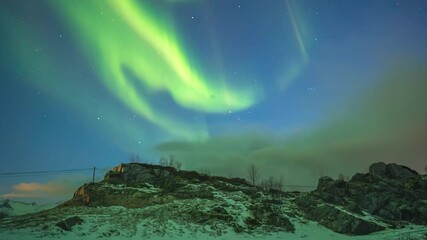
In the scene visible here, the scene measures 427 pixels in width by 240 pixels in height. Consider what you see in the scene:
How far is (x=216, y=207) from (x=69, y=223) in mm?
18416

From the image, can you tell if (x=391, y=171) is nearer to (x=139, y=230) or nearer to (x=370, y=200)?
(x=370, y=200)

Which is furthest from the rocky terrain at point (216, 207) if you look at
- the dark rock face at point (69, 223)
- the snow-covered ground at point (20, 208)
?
the snow-covered ground at point (20, 208)

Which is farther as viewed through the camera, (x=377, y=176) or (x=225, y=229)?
(x=377, y=176)

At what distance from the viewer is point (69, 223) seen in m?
36.8

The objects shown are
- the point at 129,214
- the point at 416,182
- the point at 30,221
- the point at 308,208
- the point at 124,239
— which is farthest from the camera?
the point at 416,182

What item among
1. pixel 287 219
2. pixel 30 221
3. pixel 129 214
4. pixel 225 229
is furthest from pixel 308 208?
pixel 30 221

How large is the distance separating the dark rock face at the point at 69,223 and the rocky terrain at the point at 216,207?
9 centimetres

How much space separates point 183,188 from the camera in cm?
5941

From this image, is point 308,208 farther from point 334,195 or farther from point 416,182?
point 416,182

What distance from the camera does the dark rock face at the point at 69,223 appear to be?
36.0 meters

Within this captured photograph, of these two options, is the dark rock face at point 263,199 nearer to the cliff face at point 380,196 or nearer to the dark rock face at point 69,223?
the cliff face at point 380,196

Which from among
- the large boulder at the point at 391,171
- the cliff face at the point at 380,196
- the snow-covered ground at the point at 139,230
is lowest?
the snow-covered ground at the point at 139,230

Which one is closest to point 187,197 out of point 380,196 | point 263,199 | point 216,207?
point 216,207

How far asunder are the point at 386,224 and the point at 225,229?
2080cm
